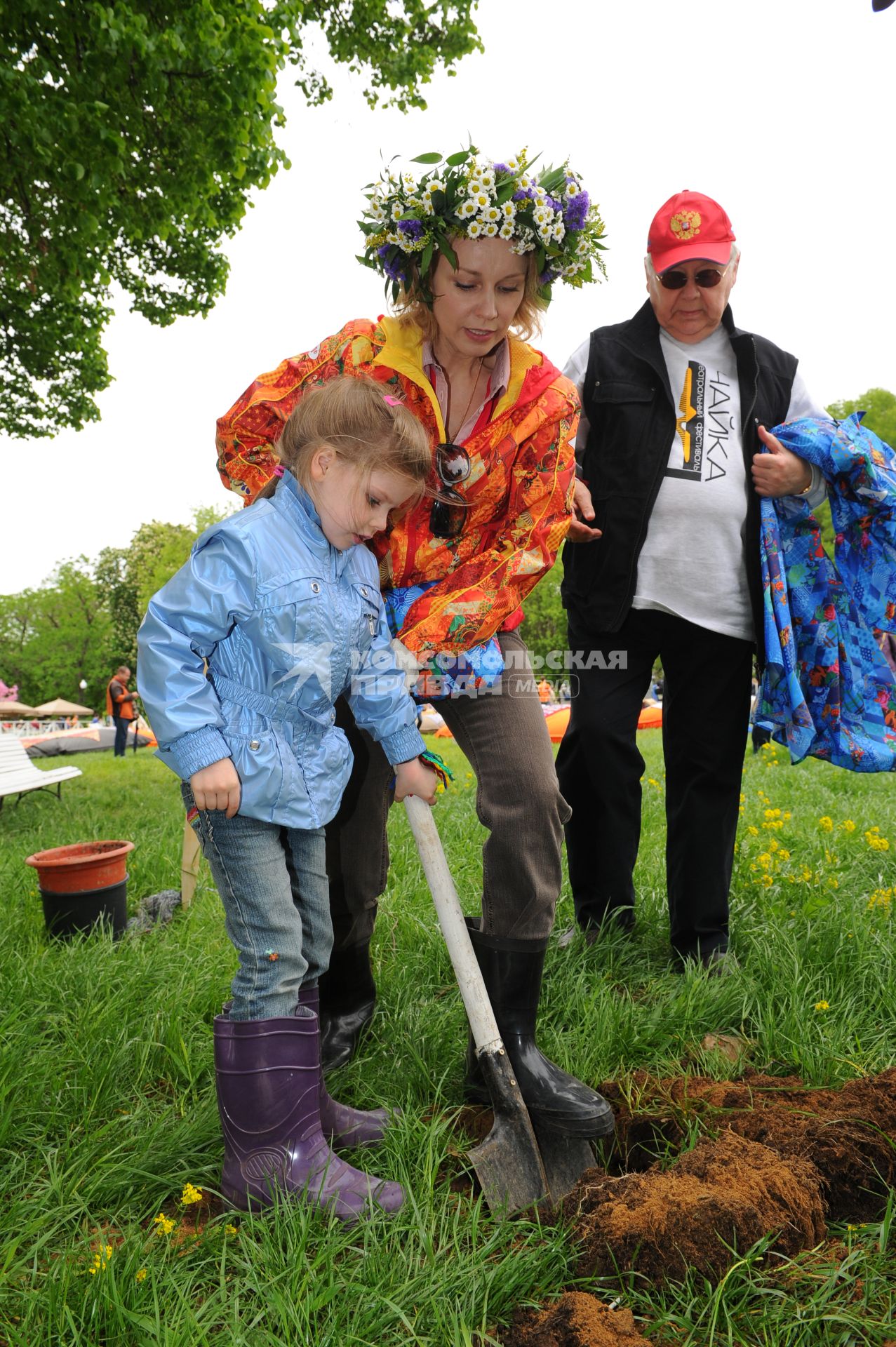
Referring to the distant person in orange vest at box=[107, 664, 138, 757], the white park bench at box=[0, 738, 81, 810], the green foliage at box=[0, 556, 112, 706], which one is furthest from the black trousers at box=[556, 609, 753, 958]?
the green foliage at box=[0, 556, 112, 706]

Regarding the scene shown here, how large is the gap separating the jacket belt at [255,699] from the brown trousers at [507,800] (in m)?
0.44

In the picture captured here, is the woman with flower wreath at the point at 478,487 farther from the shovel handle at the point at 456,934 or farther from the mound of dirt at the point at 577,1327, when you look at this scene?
the mound of dirt at the point at 577,1327

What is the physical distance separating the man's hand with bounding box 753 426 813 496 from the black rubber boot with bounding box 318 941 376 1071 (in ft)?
6.19

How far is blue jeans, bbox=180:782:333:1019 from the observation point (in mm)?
1932

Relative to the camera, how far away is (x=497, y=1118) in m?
2.00

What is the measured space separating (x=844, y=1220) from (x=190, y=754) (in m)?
1.54

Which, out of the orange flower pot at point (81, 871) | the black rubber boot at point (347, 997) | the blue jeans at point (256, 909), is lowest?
the black rubber boot at point (347, 997)

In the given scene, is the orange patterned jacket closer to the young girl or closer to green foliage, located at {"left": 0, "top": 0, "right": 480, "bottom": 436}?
Answer: the young girl

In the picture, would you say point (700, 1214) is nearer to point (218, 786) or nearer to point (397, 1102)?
point (397, 1102)

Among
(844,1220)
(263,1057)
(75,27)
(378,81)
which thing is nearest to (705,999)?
(844,1220)

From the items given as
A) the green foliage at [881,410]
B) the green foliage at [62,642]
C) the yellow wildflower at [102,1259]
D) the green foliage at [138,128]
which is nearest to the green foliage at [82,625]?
the green foliage at [62,642]

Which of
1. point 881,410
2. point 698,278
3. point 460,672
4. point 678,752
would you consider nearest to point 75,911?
point 460,672

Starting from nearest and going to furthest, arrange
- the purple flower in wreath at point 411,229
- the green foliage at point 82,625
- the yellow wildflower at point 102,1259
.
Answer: the yellow wildflower at point 102,1259 < the purple flower in wreath at point 411,229 < the green foliage at point 82,625

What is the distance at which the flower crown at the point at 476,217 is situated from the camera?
2.22 m
